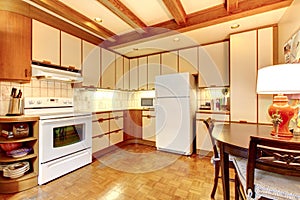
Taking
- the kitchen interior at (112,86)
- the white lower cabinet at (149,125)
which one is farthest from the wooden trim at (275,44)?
the white lower cabinet at (149,125)

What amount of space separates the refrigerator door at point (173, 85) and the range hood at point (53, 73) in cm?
158

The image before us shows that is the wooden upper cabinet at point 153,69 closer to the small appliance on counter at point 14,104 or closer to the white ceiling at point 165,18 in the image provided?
the white ceiling at point 165,18

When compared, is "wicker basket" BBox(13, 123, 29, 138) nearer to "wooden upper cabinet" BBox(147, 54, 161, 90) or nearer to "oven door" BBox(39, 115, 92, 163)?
"oven door" BBox(39, 115, 92, 163)

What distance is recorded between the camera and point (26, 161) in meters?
2.11

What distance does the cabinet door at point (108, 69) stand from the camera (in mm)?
3518

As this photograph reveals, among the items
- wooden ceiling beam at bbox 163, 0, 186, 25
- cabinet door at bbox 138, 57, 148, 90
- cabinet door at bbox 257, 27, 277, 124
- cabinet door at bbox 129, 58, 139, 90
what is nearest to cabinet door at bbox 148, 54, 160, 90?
cabinet door at bbox 138, 57, 148, 90

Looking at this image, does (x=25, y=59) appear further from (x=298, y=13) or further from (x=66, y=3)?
(x=298, y=13)

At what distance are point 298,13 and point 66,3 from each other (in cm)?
284

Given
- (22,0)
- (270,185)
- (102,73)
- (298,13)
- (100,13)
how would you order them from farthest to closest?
(102,73) → (100,13) → (22,0) → (298,13) → (270,185)

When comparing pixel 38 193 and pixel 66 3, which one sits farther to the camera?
pixel 66 3

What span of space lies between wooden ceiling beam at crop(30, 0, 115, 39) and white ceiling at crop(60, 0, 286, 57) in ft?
0.26

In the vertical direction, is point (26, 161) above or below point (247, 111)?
below

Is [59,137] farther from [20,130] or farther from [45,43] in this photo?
[45,43]

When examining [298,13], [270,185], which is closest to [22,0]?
[270,185]
